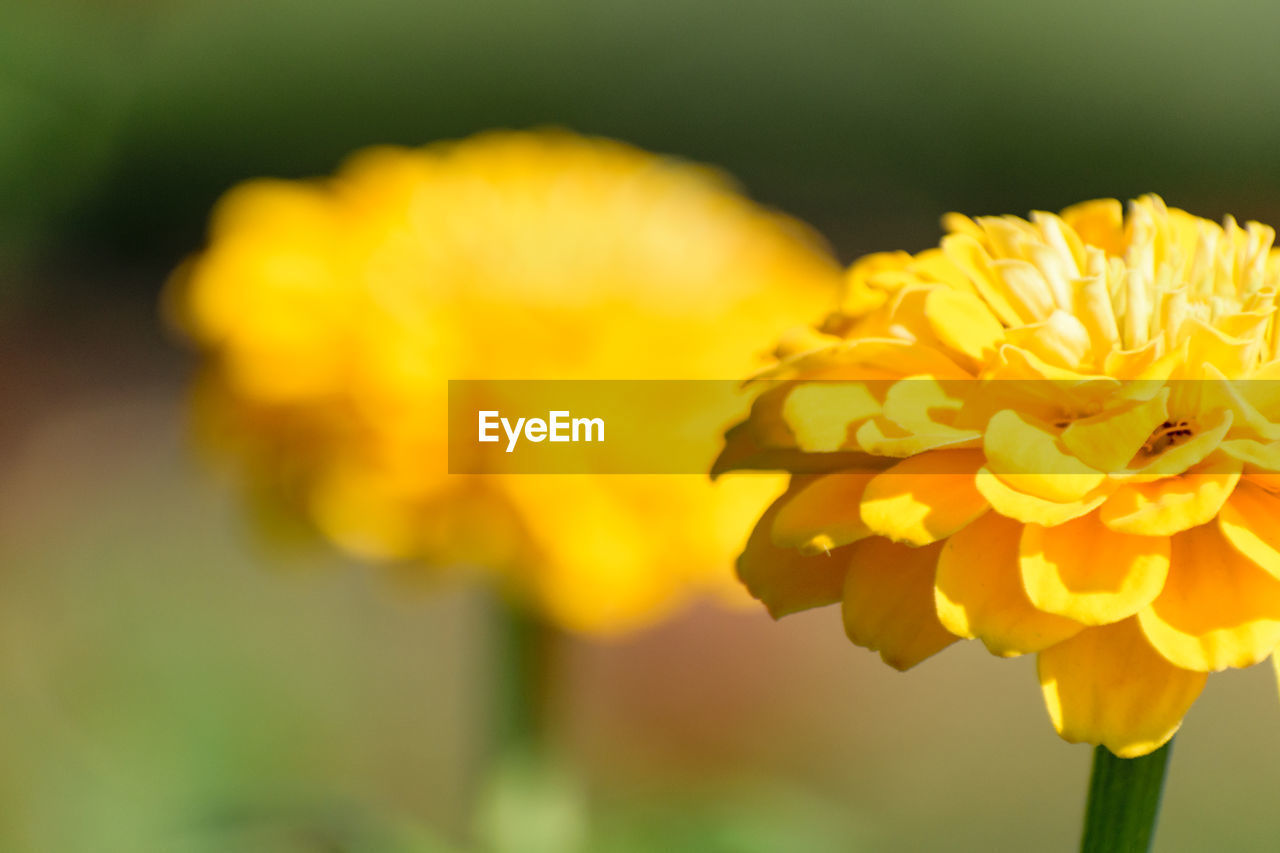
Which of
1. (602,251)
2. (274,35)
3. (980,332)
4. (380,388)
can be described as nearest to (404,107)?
(274,35)

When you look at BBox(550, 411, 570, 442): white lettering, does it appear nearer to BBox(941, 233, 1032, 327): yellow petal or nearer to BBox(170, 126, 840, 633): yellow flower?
BBox(170, 126, 840, 633): yellow flower

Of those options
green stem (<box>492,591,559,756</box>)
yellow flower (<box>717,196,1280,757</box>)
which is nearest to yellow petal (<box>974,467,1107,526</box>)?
yellow flower (<box>717,196,1280,757</box>)

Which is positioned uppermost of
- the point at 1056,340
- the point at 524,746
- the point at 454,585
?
the point at 1056,340

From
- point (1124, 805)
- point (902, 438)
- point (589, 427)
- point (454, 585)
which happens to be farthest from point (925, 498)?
point (454, 585)

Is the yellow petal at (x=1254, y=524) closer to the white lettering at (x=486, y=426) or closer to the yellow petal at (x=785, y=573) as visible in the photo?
the yellow petal at (x=785, y=573)

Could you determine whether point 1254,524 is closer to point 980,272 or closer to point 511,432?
point 980,272

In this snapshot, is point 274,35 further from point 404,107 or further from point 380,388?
point 380,388

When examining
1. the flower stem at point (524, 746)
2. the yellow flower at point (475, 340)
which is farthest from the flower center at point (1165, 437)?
the flower stem at point (524, 746)
